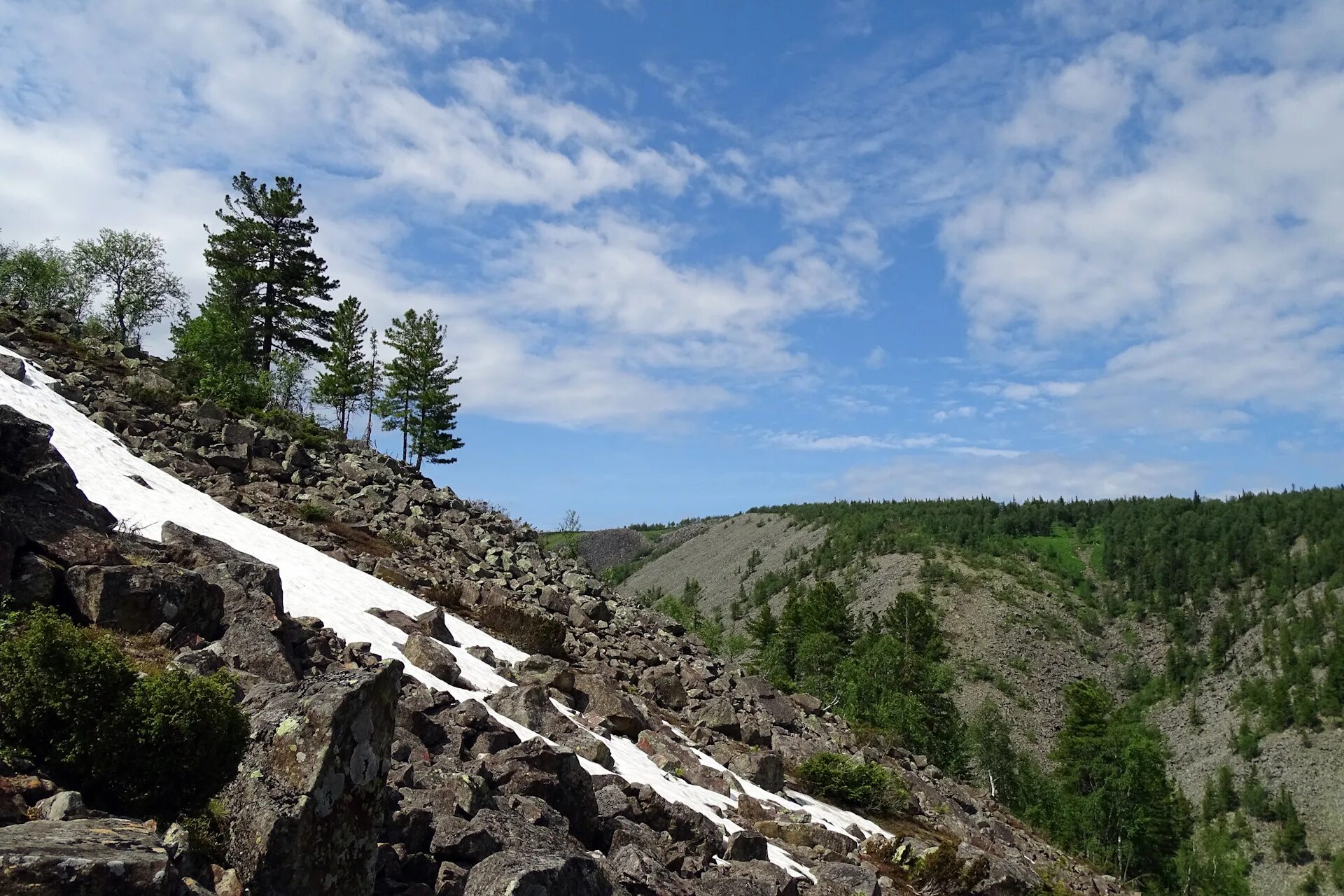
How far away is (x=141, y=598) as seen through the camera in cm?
936

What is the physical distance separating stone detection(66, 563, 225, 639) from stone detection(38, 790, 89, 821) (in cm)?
428

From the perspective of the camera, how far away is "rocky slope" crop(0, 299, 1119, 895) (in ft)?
20.7

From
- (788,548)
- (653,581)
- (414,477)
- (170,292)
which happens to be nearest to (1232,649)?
(788,548)

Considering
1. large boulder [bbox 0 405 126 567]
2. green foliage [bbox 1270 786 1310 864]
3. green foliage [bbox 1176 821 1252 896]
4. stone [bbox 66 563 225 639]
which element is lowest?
green foliage [bbox 1270 786 1310 864]

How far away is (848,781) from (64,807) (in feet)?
64.7

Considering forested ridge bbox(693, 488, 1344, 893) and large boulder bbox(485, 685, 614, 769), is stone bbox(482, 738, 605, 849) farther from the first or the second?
forested ridge bbox(693, 488, 1344, 893)

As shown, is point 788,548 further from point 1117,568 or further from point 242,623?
point 242,623

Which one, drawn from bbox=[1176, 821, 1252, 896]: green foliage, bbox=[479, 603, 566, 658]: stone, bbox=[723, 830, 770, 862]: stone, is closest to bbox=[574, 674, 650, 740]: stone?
bbox=[479, 603, 566, 658]: stone

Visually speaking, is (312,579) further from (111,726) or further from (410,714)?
(111,726)

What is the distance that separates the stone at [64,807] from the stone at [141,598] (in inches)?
168

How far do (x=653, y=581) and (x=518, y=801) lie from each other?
15581cm

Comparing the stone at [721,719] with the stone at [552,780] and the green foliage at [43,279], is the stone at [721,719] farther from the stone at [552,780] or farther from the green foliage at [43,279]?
the green foliage at [43,279]

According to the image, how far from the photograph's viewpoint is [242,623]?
34.0 feet

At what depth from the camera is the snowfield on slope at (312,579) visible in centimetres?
1462
